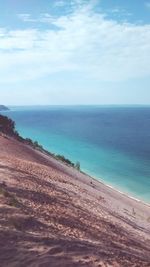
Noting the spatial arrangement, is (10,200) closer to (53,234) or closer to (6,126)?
(53,234)

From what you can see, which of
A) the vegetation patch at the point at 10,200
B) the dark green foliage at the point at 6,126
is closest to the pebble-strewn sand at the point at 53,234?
the vegetation patch at the point at 10,200

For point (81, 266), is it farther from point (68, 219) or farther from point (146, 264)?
point (68, 219)

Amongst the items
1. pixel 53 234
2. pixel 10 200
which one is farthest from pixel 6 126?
pixel 53 234

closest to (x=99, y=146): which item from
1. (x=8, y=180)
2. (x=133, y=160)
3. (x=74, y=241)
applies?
(x=133, y=160)

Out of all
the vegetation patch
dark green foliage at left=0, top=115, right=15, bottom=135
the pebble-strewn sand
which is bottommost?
the pebble-strewn sand

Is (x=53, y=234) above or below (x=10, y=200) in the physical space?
below

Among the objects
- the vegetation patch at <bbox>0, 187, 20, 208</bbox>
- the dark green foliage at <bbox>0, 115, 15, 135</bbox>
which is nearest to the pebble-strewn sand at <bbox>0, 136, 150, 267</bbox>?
the vegetation patch at <bbox>0, 187, 20, 208</bbox>

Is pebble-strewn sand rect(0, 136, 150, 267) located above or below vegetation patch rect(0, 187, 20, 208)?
below

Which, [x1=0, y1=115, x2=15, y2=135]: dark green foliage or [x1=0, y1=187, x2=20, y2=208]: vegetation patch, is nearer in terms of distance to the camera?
[x1=0, y1=187, x2=20, y2=208]: vegetation patch

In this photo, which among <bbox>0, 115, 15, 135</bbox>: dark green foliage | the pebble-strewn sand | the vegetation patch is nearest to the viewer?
the pebble-strewn sand

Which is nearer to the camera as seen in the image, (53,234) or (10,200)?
(53,234)

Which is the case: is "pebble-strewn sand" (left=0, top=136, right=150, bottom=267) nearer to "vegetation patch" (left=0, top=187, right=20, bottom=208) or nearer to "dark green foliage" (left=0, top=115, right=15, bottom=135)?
"vegetation patch" (left=0, top=187, right=20, bottom=208)
